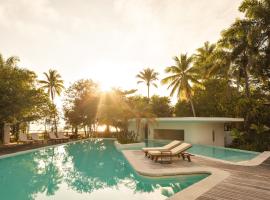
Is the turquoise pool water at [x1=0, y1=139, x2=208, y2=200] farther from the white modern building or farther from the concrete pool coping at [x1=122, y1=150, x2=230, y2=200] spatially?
the white modern building

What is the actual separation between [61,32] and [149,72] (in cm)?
3294

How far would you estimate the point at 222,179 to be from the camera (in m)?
9.11

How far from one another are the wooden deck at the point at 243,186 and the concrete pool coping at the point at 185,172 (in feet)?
0.91

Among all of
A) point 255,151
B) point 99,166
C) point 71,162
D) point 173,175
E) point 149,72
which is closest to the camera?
point 173,175

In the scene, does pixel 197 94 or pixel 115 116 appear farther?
pixel 197 94

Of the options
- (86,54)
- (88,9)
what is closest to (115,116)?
(86,54)

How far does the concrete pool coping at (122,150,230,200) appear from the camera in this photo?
7.58m

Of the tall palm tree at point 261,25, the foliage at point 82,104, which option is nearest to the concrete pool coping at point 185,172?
the tall palm tree at point 261,25

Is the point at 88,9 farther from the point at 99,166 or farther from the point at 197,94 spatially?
the point at 197,94

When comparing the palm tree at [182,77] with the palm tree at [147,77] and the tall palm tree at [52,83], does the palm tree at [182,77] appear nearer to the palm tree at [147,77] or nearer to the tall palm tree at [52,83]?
the palm tree at [147,77]

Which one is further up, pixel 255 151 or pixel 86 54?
pixel 86 54

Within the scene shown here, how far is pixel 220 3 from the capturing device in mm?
13195

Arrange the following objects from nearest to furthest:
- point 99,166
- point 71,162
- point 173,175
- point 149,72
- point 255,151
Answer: point 173,175 → point 99,166 → point 71,162 → point 255,151 → point 149,72

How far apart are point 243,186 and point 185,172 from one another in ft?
9.97
